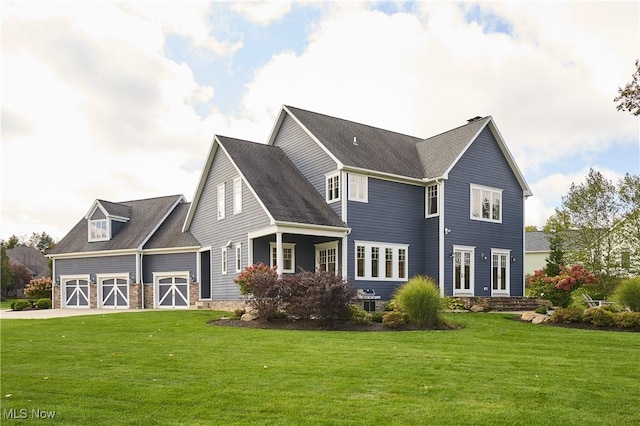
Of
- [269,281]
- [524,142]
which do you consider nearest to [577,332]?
[269,281]

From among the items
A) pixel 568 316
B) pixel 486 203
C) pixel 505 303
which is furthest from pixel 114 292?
pixel 568 316

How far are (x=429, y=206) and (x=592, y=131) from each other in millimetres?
7503

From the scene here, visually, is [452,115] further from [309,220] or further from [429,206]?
[309,220]

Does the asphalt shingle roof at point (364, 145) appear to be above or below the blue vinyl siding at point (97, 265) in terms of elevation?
above

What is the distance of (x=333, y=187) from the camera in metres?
23.0

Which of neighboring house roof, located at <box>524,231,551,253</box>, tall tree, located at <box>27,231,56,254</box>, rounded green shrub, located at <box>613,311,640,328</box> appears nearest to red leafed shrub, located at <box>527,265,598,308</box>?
rounded green shrub, located at <box>613,311,640,328</box>

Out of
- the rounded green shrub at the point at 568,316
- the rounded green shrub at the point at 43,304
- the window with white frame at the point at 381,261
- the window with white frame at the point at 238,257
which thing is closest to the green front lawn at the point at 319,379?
the rounded green shrub at the point at 568,316

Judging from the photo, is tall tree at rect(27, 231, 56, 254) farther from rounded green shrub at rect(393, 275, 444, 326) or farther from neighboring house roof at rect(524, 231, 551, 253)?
rounded green shrub at rect(393, 275, 444, 326)

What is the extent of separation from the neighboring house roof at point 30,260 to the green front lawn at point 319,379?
60.0 m

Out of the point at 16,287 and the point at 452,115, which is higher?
the point at 452,115

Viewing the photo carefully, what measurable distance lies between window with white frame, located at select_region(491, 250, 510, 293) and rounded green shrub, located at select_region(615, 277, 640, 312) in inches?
332

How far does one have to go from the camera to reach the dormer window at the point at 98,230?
31016mm

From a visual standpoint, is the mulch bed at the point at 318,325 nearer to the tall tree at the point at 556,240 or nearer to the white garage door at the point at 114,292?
the white garage door at the point at 114,292

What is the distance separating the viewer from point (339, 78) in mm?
19609
